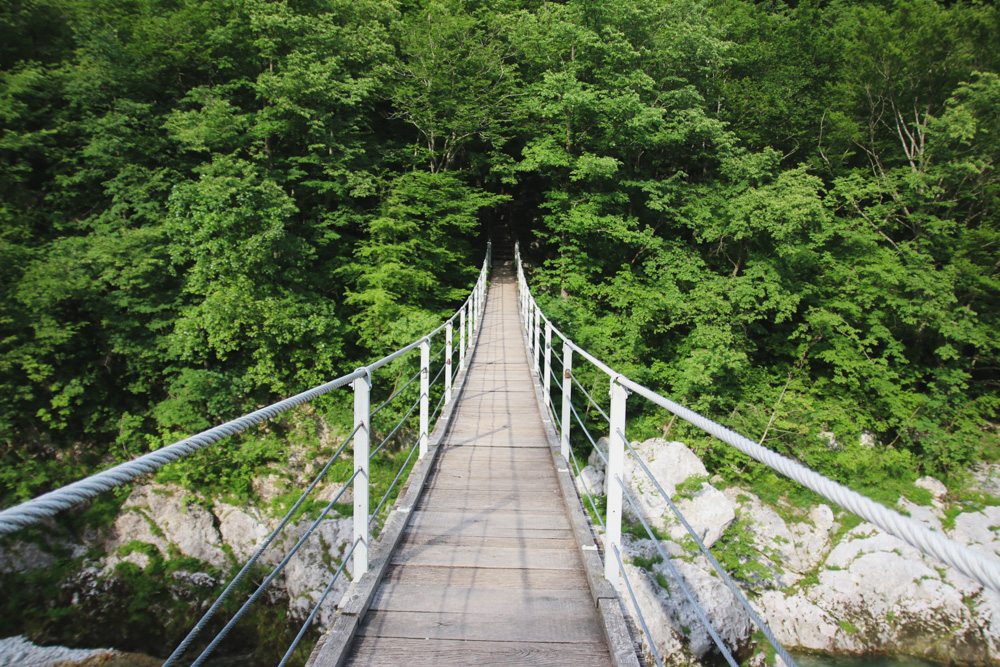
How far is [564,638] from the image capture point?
85.4 inches

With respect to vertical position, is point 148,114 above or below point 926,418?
above

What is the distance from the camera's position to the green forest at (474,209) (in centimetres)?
1084

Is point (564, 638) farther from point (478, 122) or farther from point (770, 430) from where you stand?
point (478, 122)

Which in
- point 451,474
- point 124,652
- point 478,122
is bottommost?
point 124,652

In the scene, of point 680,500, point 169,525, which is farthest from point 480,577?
point 169,525

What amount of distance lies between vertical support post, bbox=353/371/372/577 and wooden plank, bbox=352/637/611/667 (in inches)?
17.3

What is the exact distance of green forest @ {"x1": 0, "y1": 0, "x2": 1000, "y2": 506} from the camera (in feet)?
35.6

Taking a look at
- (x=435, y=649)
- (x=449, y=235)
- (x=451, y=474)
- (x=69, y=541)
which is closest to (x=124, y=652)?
(x=69, y=541)

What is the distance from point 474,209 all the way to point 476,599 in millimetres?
12754

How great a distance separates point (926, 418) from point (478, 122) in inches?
590

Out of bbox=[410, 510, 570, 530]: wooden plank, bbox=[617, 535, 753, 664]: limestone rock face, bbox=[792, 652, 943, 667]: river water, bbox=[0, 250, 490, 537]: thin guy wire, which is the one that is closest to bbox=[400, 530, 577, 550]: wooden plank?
bbox=[410, 510, 570, 530]: wooden plank

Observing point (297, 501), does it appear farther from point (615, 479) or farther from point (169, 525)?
point (169, 525)

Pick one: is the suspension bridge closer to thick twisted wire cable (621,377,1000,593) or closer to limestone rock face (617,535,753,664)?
thick twisted wire cable (621,377,1000,593)

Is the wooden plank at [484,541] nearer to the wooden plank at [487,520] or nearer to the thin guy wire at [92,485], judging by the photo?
the wooden plank at [487,520]
